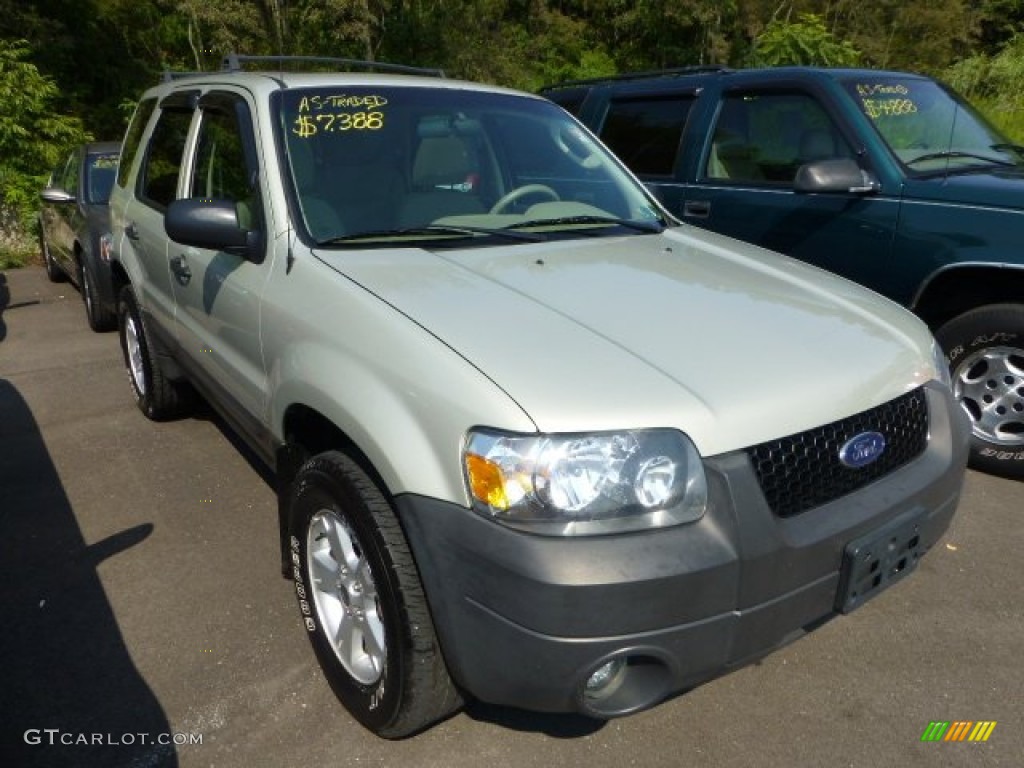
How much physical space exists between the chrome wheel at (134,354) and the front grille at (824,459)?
12.5ft

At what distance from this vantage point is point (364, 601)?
2266 millimetres

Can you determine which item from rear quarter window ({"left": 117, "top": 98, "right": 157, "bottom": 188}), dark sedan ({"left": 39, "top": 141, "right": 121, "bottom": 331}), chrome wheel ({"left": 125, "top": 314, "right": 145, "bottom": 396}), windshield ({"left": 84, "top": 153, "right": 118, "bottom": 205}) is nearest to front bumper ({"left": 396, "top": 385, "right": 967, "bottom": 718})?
chrome wheel ({"left": 125, "top": 314, "right": 145, "bottom": 396})

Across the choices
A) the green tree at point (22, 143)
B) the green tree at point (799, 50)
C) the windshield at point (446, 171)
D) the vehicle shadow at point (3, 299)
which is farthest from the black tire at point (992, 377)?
the green tree at point (22, 143)

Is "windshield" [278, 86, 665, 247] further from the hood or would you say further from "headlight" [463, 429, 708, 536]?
"headlight" [463, 429, 708, 536]

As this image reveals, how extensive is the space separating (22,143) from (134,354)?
7474 millimetres

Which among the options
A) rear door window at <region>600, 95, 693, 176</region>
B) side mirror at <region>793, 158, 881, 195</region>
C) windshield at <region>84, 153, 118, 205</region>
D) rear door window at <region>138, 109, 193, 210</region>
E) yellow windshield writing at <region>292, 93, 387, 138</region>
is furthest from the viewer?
windshield at <region>84, 153, 118, 205</region>

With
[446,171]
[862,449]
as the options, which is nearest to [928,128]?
[446,171]

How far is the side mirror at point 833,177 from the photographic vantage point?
3969mm

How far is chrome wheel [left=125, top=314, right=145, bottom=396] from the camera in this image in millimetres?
4632

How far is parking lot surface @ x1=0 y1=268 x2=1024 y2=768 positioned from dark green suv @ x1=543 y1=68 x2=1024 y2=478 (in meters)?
0.72

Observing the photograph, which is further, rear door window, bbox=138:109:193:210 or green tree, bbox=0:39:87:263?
green tree, bbox=0:39:87:263

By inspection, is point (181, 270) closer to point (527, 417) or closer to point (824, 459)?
point (527, 417)

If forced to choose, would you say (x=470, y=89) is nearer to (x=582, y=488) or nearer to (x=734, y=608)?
(x=582, y=488)

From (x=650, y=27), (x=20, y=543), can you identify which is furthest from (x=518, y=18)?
Answer: (x=20, y=543)
